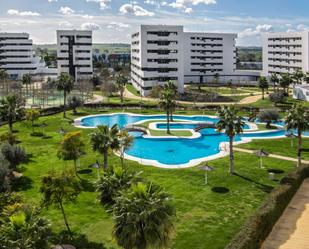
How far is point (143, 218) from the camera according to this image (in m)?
18.6

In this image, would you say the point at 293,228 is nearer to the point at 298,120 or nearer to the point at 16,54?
the point at 298,120

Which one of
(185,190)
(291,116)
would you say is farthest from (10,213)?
(291,116)

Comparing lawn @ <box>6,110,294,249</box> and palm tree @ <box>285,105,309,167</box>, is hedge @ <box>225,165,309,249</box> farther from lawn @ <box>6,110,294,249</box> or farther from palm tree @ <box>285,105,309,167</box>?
palm tree @ <box>285,105,309,167</box>

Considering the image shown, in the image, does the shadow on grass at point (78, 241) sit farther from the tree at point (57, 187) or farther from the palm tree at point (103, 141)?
the palm tree at point (103, 141)

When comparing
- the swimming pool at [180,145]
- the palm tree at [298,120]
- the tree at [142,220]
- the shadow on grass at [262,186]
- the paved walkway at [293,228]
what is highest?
the palm tree at [298,120]

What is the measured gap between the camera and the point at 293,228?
101 feet

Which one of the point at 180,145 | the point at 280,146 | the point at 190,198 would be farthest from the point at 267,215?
the point at 180,145

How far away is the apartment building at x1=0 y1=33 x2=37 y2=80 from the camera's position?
144500 mm

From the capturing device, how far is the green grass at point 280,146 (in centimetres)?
5034

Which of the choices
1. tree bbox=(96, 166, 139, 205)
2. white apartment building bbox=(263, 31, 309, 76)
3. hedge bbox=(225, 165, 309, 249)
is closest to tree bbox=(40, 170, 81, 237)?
tree bbox=(96, 166, 139, 205)

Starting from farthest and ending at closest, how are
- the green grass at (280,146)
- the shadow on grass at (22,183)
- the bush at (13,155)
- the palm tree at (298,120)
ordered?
the green grass at (280,146)
the palm tree at (298,120)
the bush at (13,155)
the shadow on grass at (22,183)

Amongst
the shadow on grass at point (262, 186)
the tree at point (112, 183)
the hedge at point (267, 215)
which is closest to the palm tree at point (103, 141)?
the shadow on grass at point (262, 186)

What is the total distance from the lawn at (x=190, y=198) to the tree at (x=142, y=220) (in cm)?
587

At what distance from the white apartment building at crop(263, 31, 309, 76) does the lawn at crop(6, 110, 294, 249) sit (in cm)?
7913
